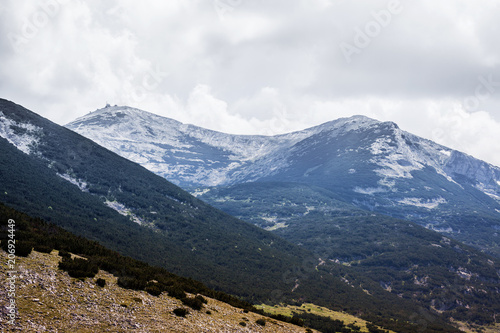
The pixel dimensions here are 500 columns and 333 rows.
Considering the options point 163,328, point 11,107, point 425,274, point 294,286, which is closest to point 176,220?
point 294,286

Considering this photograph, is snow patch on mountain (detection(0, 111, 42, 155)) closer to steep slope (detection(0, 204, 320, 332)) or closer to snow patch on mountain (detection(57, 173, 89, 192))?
snow patch on mountain (detection(57, 173, 89, 192))

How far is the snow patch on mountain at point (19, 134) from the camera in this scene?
118 meters

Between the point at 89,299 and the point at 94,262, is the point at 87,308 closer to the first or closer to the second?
the point at 89,299

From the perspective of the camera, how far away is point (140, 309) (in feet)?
68.7

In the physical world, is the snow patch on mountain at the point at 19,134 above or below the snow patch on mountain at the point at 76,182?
above

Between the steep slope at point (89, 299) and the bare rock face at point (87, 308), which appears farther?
the steep slope at point (89, 299)

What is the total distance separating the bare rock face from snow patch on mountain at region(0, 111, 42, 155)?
120210 mm

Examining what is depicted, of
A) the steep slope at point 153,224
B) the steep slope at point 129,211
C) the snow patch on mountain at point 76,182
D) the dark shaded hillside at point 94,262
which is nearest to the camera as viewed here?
the dark shaded hillside at point 94,262

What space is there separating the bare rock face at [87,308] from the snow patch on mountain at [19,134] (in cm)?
12021

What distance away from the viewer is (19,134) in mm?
123750

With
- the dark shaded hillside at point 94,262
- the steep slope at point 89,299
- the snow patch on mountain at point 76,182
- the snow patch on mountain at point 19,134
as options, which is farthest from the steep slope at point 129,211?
the steep slope at point 89,299

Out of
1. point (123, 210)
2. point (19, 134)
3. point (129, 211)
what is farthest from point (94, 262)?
point (19, 134)

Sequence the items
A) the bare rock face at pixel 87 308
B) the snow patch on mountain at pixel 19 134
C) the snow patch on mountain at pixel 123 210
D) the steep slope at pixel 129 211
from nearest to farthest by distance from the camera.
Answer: the bare rock face at pixel 87 308 → the steep slope at pixel 129 211 → the snow patch on mountain at pixel 19 134 → the snow patch on mountain at pixel 123 210

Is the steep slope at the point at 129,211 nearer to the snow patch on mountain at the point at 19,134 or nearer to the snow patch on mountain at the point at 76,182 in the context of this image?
the snow patch on mountain at the point at 76,182
